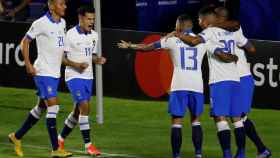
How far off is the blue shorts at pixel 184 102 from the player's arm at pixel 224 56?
0.60m

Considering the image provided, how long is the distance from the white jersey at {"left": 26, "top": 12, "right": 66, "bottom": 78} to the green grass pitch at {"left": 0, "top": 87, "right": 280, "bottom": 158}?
50.6 inches

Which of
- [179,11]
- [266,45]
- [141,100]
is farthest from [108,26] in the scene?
[266,45]

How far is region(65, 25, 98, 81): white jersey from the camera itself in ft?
47.0

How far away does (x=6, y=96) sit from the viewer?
835 inches

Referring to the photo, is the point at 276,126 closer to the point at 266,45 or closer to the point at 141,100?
the point at 266,45

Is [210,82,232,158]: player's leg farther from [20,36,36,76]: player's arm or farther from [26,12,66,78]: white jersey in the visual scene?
[20,36,36,76]: player's arm

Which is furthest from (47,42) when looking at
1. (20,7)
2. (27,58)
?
(20,7)

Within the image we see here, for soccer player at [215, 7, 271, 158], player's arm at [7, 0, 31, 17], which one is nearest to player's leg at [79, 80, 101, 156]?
soccer player at [215, 7, 271, 158]

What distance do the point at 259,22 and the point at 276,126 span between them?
603 centimetres

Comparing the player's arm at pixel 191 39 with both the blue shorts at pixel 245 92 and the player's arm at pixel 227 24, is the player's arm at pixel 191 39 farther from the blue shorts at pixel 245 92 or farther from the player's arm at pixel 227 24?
the blue shorts at pixel 245 92

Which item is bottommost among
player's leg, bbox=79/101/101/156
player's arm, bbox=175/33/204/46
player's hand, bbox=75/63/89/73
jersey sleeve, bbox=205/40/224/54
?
player's leg, bbox=79/101/101/156

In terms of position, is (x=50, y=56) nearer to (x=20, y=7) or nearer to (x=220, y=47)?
(x=220, y=47)

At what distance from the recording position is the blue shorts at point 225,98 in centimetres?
1320

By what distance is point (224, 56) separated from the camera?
43.1ft
